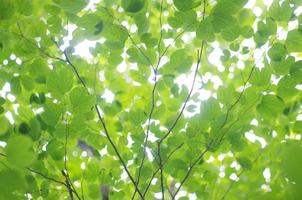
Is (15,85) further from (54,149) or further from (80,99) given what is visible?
(80,99)

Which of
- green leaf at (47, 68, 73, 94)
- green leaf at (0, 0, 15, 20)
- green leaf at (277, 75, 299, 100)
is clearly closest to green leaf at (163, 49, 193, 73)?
green leaf at (277, 75, 299, 100)

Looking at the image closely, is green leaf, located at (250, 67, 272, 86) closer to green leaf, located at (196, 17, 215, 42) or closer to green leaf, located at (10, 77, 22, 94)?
green leaf, located at (196, 17, 215, 42)

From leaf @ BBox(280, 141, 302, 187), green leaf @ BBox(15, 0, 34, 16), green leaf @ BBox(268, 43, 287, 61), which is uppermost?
green leaf @ BBox(268, 43, 287, 61)

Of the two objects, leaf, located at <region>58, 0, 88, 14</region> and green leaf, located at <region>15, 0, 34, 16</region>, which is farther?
green leaf, located at <region>15, 0, 34, 16</region>

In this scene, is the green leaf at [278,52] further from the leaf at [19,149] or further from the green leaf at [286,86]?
the leaf at [19,149]

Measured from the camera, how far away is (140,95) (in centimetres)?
269

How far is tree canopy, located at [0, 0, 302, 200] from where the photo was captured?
1.78 meters

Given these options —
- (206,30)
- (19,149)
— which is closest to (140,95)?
(206,30)

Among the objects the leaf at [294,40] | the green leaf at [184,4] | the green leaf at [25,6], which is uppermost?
Result: the leaf at [294,40]

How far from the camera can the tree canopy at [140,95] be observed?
1.78 m

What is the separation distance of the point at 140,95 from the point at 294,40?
1.19 meters

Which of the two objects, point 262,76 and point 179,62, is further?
point 179,62

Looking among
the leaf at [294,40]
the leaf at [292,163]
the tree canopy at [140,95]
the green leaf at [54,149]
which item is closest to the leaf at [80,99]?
the tree canopy at [140,95]

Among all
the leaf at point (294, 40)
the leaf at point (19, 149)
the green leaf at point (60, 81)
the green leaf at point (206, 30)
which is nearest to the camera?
the leaf at point (19, 149)
